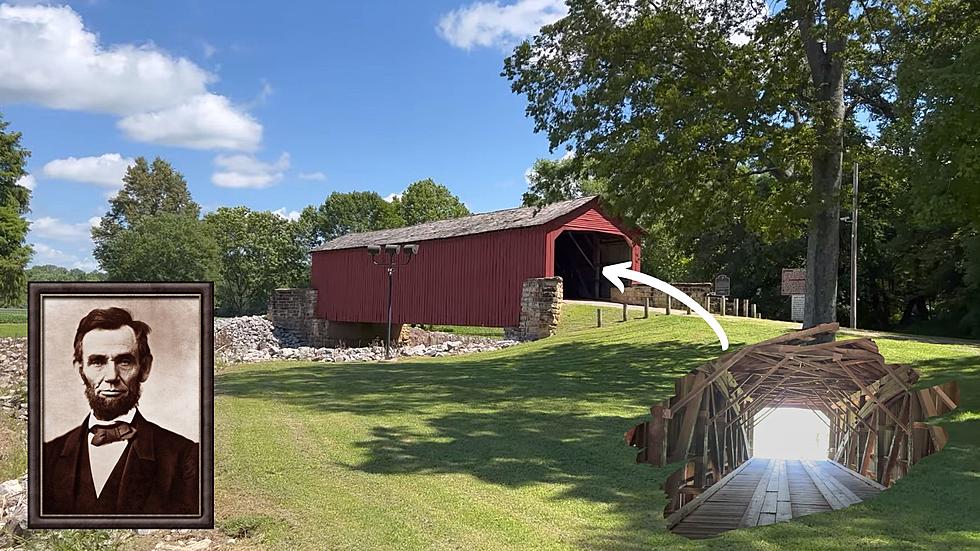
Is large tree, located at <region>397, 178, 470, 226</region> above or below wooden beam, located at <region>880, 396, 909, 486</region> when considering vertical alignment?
above

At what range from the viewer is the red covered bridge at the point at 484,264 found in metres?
26.3

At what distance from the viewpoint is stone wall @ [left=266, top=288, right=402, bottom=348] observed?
3756 centimetres

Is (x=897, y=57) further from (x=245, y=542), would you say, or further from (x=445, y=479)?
(x=245, y=542)

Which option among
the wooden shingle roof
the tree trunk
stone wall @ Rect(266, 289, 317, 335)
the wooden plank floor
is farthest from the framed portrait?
stone wall @ Rect(266, 289, 317, 335)

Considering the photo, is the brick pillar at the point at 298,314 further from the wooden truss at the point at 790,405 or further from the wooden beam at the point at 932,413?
the wooden truss at the point at 790,405

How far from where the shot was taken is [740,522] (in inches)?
204

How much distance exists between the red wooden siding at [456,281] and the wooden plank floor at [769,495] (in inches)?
775

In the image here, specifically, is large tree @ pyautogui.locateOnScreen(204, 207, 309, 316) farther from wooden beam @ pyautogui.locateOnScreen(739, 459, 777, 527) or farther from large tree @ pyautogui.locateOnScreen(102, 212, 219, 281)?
wooden beam @ pyautogui.locateOnScreen(739, 459, 777, 527)

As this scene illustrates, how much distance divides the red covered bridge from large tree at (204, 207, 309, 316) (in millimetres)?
27273

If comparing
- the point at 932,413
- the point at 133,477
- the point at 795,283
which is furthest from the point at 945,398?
the point at 795,283

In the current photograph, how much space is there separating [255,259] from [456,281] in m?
38.6

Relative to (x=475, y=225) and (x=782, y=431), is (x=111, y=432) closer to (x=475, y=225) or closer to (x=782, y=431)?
(x=782, y=431)

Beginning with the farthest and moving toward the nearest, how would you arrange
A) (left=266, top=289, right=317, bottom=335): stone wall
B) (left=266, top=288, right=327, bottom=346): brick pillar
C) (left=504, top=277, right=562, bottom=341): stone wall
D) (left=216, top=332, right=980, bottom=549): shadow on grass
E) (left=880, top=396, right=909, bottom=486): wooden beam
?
(left=266, top=289, right=317, bottom=335): stone wall < (left=266, top=288, right=327, bottom=346): brick pillar < (left=504, top=277, right=562, bottom=341): stone wall < (left=880, top=396, right=909, bottom=486): wooden beam < (left=216, top=332, right=980, bottom=549): shadow on grass

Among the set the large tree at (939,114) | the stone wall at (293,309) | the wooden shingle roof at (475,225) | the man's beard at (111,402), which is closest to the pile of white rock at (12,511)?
the man's beard at (111,402)
